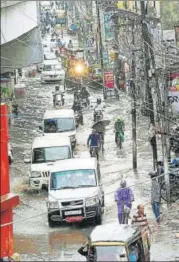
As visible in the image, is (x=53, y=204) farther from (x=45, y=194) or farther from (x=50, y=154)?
(x=50, y=154)

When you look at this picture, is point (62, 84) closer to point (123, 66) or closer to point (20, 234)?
point (123, 66)

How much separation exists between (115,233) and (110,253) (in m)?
0.68

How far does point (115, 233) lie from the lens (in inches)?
628

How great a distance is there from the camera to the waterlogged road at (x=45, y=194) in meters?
19.8

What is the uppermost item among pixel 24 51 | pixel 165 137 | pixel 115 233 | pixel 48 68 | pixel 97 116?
pixel 48 68

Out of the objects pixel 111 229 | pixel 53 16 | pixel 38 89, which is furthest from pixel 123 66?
pixel 53 16

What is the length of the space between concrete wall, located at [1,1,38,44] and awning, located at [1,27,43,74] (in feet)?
1.59

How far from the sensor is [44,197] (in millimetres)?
26828

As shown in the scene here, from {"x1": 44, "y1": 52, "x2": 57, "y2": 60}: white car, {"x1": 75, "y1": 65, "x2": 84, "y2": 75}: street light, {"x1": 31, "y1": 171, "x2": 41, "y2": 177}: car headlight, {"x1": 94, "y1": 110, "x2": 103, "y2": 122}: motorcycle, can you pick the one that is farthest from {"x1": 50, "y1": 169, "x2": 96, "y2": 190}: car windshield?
{"x1": 44, "y1": 52, "x2": 57, "y2": 60}: white car

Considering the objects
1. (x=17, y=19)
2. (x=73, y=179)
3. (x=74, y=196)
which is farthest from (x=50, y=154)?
(x=74, y=196)

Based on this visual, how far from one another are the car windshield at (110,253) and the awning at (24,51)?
394 inches

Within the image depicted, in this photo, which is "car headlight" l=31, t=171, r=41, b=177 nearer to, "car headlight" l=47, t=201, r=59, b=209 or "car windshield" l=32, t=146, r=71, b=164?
"car windshield" l=32, t=146, r=71, b=164

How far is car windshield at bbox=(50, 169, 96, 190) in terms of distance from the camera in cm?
2303

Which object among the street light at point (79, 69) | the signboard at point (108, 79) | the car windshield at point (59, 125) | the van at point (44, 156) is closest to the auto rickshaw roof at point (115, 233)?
the van at point (44, 156)
